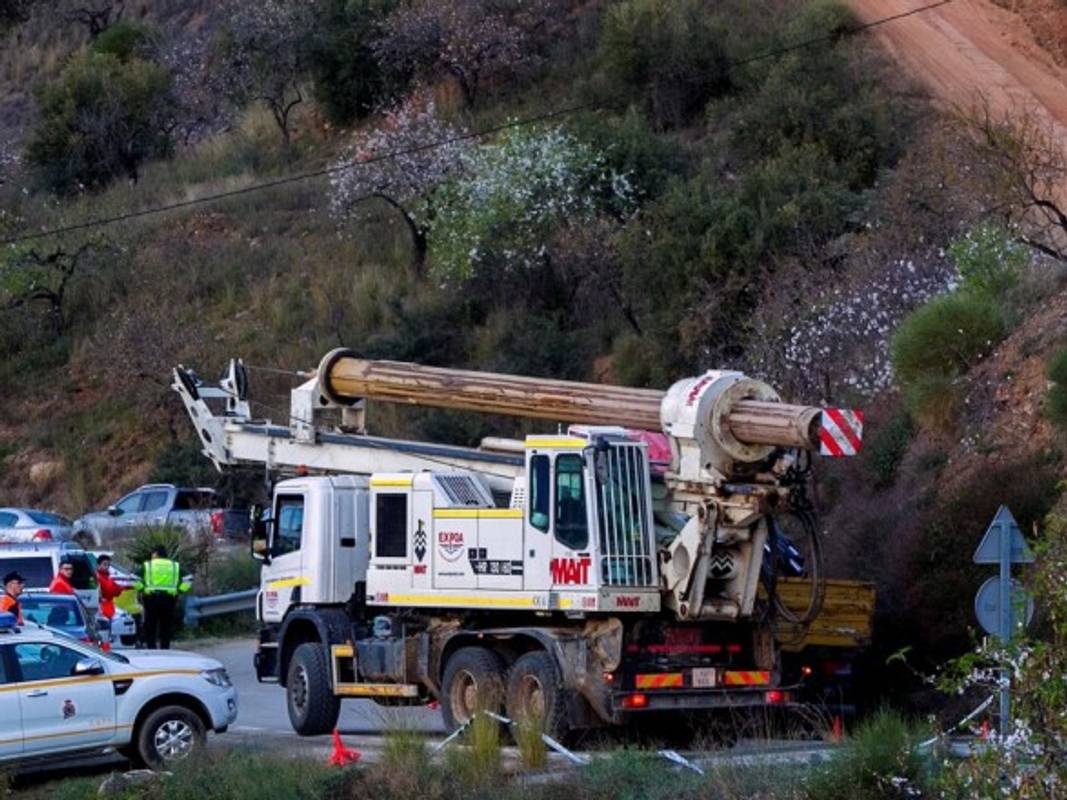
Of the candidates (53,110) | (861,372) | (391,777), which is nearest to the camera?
(391,777)

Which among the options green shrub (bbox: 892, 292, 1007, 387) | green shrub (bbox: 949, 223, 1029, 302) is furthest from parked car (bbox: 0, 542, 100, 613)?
green shrub (bbox: 949, 223, 1029, 302)

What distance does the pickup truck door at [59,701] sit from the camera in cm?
1662

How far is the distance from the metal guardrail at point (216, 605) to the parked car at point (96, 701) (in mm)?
13765

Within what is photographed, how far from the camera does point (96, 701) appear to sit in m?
17.0

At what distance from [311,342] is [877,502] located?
86.6ft

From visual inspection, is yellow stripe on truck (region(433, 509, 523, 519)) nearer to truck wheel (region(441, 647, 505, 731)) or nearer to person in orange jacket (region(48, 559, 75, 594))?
truck wheel (region(441, 647, 505, 731))

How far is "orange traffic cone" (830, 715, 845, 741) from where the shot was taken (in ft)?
50.9

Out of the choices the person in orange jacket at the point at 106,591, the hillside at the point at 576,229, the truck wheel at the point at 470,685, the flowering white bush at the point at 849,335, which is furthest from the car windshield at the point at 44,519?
the truck wheel at the point at 470,685

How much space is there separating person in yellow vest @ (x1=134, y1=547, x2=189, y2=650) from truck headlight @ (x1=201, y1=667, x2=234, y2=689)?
717 cm

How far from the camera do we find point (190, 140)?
212 feet

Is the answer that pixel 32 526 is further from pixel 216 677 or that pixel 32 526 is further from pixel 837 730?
pixel 837 730

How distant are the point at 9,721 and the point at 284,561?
4737 millimetres

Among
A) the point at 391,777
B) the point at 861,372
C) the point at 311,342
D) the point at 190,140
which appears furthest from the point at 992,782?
the point at 190,140

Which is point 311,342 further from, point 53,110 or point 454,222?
point 53,110
